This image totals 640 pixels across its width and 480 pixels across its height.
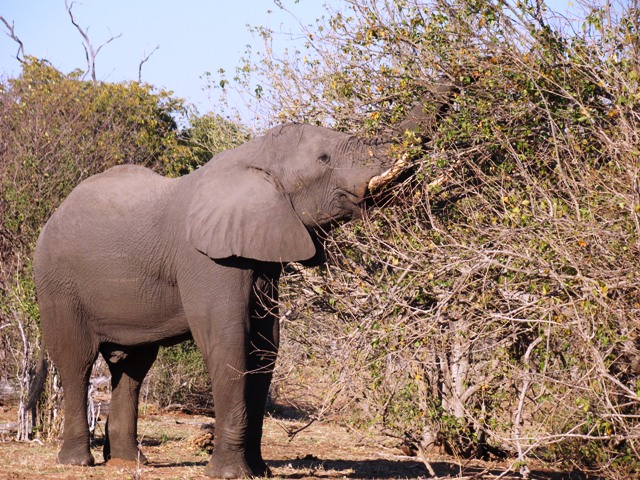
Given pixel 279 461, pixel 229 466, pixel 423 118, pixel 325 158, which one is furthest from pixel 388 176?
pixel 279 461

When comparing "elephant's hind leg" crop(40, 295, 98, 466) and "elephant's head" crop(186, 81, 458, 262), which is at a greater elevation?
"elephant's head" crop(186, 81, 458, 262)

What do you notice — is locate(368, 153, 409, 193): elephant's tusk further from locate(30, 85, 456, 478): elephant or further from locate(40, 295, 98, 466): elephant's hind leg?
locate(40, 295, 98, 466): elephant's hind leg

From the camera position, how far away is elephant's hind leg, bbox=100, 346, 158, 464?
9.66 m

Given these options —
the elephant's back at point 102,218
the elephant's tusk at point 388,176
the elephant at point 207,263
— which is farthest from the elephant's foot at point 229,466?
the elephant's tusk at point 388,176

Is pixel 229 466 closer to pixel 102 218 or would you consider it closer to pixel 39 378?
pixel 102 218

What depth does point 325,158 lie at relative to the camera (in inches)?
327

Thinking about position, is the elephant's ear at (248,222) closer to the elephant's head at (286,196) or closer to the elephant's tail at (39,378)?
the elephant's head at (286,196)

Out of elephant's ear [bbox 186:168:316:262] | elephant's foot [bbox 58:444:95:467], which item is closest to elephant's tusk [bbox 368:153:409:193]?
elephant's ear [bbox 186:168:316:262]

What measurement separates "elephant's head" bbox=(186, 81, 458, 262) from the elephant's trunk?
235 mm

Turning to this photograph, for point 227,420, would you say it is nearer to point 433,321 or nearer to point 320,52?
point 433,321

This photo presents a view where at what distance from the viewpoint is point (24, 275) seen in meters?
11.4

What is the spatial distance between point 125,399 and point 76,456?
706 mm

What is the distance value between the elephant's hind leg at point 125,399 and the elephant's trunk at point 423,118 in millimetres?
3212

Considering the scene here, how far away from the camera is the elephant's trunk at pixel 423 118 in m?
7.62
